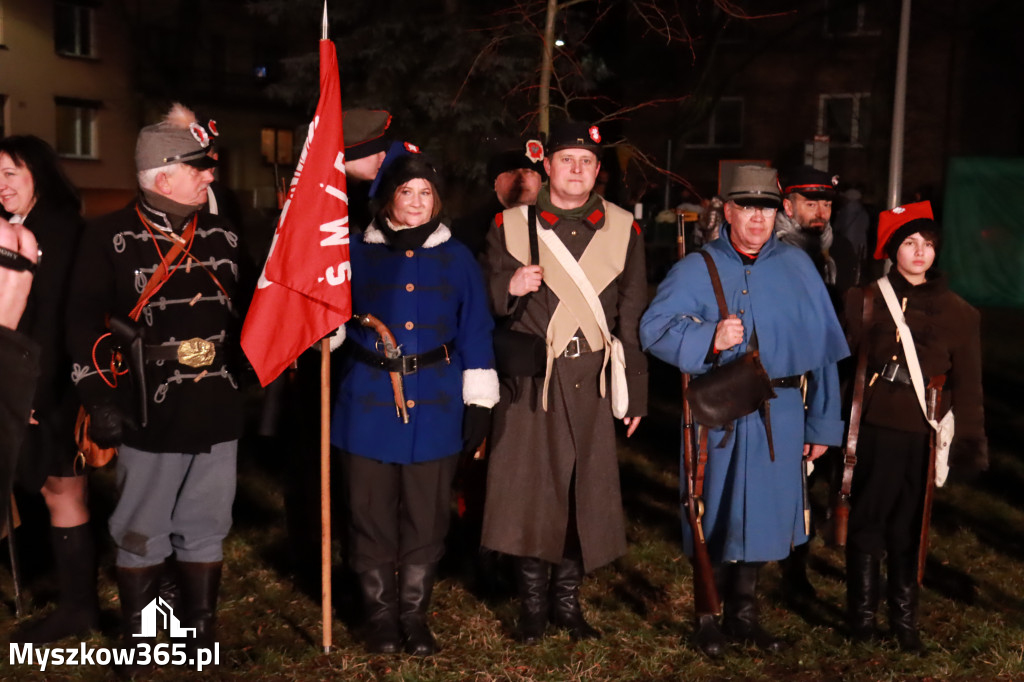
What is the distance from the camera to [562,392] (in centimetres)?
521

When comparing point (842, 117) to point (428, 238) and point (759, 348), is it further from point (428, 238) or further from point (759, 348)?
point (428, 238)

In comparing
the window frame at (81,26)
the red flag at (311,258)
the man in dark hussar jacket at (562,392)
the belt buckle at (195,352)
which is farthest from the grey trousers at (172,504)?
the window frame at (81,26)

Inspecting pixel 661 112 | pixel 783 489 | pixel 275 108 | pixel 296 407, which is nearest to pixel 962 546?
pixel 783 489

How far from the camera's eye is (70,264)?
5.17 m

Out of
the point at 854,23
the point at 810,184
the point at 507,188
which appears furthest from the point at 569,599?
the point at 854,23

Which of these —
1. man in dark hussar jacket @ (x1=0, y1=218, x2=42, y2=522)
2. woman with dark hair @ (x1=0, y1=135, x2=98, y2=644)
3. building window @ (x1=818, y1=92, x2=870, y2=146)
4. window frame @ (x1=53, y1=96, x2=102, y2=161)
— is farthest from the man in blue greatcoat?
window frame @ (x1=53, y1=96, x2=102, y2=161)

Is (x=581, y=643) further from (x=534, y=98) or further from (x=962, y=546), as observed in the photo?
(x=534, y=98)

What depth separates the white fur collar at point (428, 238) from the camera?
504 centimetres

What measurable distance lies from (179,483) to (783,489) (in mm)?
2580

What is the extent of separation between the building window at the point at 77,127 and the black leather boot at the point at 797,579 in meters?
34.9

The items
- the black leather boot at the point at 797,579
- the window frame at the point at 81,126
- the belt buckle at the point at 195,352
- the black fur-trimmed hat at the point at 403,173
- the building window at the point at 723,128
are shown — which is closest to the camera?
the belt buckle at the point at 195,352

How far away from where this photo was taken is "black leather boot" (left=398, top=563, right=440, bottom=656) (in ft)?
16.9

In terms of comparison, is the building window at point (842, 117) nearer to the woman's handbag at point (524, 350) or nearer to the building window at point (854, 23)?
the building window at point (854, 23)

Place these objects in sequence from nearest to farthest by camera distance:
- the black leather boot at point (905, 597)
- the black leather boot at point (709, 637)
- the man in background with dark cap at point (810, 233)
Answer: the black leather boot at point (709, 637)
the black leather boot at point (905, 597)
the man in background with dark cap at point (810, 233)
